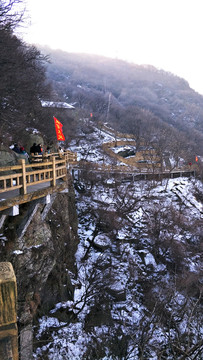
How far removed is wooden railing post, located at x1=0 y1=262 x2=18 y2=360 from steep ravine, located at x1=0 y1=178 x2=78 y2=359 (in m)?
6.25

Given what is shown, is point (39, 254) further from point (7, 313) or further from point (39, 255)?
point (7, 313)

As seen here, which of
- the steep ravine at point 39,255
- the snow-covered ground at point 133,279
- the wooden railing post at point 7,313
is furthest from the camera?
the snow-covered ground at point 133,279

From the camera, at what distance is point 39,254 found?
34.8 feet

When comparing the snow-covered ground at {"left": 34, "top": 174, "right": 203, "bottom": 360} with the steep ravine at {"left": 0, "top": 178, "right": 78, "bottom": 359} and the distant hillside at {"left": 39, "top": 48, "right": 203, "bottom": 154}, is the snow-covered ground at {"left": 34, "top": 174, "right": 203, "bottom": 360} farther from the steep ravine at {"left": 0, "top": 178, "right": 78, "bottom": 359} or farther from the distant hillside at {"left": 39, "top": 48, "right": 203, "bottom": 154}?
the distant hillside at {"left": 39, "top": 48, "right": 203, "bottom": 154}

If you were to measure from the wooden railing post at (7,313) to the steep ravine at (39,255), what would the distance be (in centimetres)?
625

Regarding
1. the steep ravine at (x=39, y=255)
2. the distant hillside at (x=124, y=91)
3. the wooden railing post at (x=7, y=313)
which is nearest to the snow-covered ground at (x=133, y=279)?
the steep ravine at (x=39, y=255)

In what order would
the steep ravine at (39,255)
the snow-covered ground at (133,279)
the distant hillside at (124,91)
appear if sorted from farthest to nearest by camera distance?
the distant hillside at (124,91), the snow-covered ground at (133,279), the steep ravine at (39,255)

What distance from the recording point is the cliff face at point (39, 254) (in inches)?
332

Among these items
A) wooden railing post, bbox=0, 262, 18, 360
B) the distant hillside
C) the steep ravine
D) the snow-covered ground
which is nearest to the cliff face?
the steep ravine

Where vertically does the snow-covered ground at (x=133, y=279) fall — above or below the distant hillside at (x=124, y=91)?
below

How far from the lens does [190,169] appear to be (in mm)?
40688

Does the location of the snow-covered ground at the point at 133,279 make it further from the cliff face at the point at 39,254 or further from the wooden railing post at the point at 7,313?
the wooden railing post at the point at 7,313

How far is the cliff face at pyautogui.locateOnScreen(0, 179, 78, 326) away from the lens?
8422 millimetres

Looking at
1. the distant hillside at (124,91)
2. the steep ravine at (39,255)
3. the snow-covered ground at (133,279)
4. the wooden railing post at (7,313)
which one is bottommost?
the snow-covered ground at (133,279)
